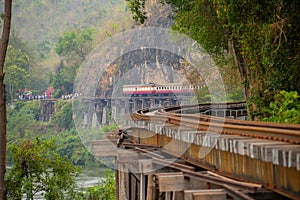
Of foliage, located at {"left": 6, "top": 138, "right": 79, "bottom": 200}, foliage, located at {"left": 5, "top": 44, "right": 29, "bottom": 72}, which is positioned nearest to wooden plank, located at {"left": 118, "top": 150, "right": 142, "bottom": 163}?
foliage, located at {"left": 6, "top": 138, "right": 79, "bottom": 200}

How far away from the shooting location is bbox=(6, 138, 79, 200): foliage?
57.2 feet

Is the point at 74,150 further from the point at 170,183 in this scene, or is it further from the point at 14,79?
the point at 170,183

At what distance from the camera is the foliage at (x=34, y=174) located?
1744 cm

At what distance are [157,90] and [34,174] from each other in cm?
3117

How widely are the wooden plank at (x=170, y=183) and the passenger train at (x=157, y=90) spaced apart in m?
41.7

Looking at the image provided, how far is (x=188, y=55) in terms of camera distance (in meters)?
64.6

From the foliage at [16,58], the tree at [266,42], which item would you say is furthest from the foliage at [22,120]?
the tree at [266,42]

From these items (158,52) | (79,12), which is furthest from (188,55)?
(79,12)

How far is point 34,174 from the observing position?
18.4 meters

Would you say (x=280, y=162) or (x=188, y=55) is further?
(x=188, y=55)

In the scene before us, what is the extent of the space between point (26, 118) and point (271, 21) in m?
70.8

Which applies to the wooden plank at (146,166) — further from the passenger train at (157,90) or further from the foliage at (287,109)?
the passenger train at (157,90)

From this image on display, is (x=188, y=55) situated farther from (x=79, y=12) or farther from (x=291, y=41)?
(x=79, y=12)

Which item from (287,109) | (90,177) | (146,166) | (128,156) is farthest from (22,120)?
(146,166)
